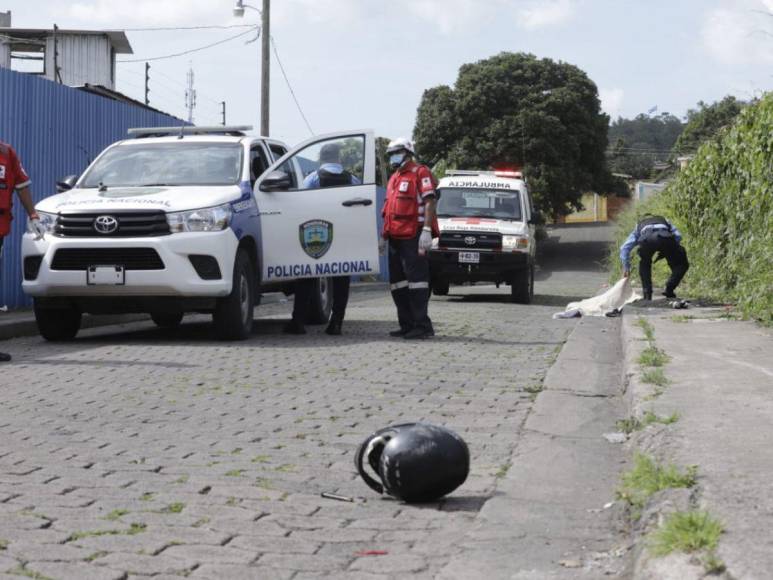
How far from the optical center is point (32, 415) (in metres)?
6.61

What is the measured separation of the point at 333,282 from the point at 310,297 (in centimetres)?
46

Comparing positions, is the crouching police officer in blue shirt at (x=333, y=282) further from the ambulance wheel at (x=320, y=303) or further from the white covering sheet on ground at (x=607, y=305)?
the white covering sheet on ground at (x=607, y=305)

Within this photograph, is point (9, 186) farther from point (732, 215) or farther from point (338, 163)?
point (732, 215)

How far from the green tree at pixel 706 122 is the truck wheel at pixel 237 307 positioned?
19.8ft

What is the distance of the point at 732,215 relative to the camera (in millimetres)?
14117

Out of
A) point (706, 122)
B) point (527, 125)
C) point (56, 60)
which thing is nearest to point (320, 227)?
point (56, 60)

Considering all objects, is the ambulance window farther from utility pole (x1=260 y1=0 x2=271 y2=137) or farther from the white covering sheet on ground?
utility pole (x1=260 y1=0 x2=271 y2=137)

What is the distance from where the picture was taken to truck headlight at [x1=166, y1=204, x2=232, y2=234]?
411 inches

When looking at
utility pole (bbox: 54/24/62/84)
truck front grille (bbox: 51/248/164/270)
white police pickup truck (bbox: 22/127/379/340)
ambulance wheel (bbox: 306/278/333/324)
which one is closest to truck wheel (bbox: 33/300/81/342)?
white police pickup truck (bbox: 22/127/379/340)

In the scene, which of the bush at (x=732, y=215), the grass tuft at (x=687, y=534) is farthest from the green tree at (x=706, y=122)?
the grass tuft at (x=687, y=534)

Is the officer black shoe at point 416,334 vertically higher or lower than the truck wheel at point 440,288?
higher

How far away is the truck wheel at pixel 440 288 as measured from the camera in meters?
20.0

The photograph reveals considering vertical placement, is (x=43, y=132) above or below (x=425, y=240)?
above

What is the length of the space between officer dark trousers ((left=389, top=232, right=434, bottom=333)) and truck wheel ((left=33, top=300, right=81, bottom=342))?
3005mm
